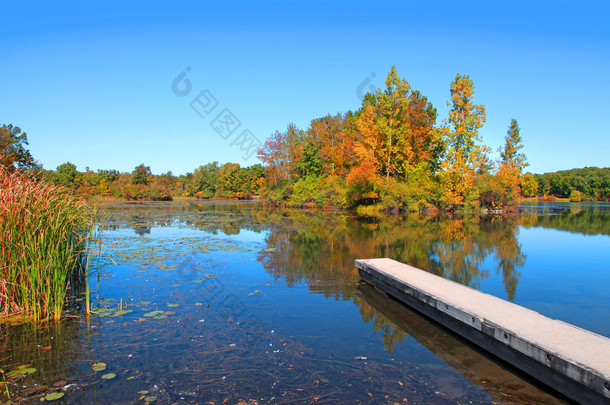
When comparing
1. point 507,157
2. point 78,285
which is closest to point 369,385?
point 78,285

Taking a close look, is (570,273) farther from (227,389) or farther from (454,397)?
(227,389)

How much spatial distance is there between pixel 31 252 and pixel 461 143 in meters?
33.8

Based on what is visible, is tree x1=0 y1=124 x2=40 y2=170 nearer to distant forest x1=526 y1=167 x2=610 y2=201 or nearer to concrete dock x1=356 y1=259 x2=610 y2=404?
concrete dock x1=356 y1=259 x2=610 y2=404

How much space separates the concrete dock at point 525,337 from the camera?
368 centimetres

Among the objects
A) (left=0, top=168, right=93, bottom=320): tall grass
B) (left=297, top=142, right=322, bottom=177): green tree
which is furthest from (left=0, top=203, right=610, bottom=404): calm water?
(left=297, top=142, right=322, bottom=177): green tree

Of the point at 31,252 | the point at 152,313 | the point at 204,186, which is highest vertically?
the point at 204,186

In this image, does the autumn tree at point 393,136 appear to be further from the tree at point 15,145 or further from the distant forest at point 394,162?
the tree at point 15,145

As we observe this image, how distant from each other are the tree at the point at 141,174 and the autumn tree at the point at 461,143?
52.0 meters

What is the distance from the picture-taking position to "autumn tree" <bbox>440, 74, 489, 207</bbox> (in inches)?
1280

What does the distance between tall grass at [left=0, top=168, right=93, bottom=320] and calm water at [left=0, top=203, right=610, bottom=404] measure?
1.60ft

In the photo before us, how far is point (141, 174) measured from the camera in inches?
2566

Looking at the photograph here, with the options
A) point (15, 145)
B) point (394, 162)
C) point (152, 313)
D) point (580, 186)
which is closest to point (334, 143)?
point (394, 162)

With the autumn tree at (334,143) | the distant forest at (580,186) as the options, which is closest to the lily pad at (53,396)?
the autumn tree at (334,143)

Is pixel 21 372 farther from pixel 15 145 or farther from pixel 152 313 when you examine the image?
pixel 15 145
